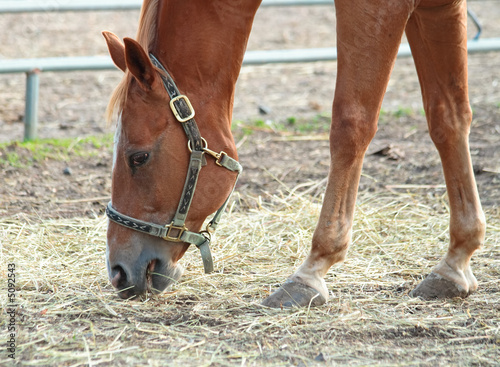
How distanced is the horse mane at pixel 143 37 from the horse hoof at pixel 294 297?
999 mm

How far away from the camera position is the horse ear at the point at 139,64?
7.89 ft

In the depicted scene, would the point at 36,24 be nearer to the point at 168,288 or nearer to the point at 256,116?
the point at 256,116

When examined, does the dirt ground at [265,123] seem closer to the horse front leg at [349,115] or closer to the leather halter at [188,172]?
Result: the horse front leg at [349,115]

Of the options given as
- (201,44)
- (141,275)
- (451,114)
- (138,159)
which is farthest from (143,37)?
(451,114)

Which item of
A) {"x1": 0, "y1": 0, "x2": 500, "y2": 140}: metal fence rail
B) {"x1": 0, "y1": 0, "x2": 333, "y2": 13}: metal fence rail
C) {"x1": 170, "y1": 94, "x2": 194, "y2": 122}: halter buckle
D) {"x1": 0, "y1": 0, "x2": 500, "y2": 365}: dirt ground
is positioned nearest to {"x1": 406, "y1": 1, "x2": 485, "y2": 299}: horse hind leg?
{"x1": 0, "y1": 0, "x2": 500, "y2": 365}: dirt ground

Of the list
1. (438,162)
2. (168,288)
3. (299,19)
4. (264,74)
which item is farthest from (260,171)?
(299,19)

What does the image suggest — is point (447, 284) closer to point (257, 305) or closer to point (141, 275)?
point (257, 305)

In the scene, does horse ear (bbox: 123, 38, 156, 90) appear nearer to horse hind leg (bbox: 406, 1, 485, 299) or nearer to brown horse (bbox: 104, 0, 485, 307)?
brown horse (bbox: 104, 0, 485, 307)

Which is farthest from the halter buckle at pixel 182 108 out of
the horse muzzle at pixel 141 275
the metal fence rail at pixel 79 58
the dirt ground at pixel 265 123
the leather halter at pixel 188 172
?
the metal fence rail at pixel 79 58

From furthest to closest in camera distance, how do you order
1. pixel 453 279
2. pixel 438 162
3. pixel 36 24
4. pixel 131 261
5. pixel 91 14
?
pixel 91 14 < pixel 36 24 < pixel 438 162 < pixel 453 279 < pixel 131 261

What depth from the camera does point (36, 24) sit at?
951 cm

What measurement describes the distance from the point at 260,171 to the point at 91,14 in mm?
6555

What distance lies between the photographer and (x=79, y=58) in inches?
223

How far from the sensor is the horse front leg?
8.30 feet
